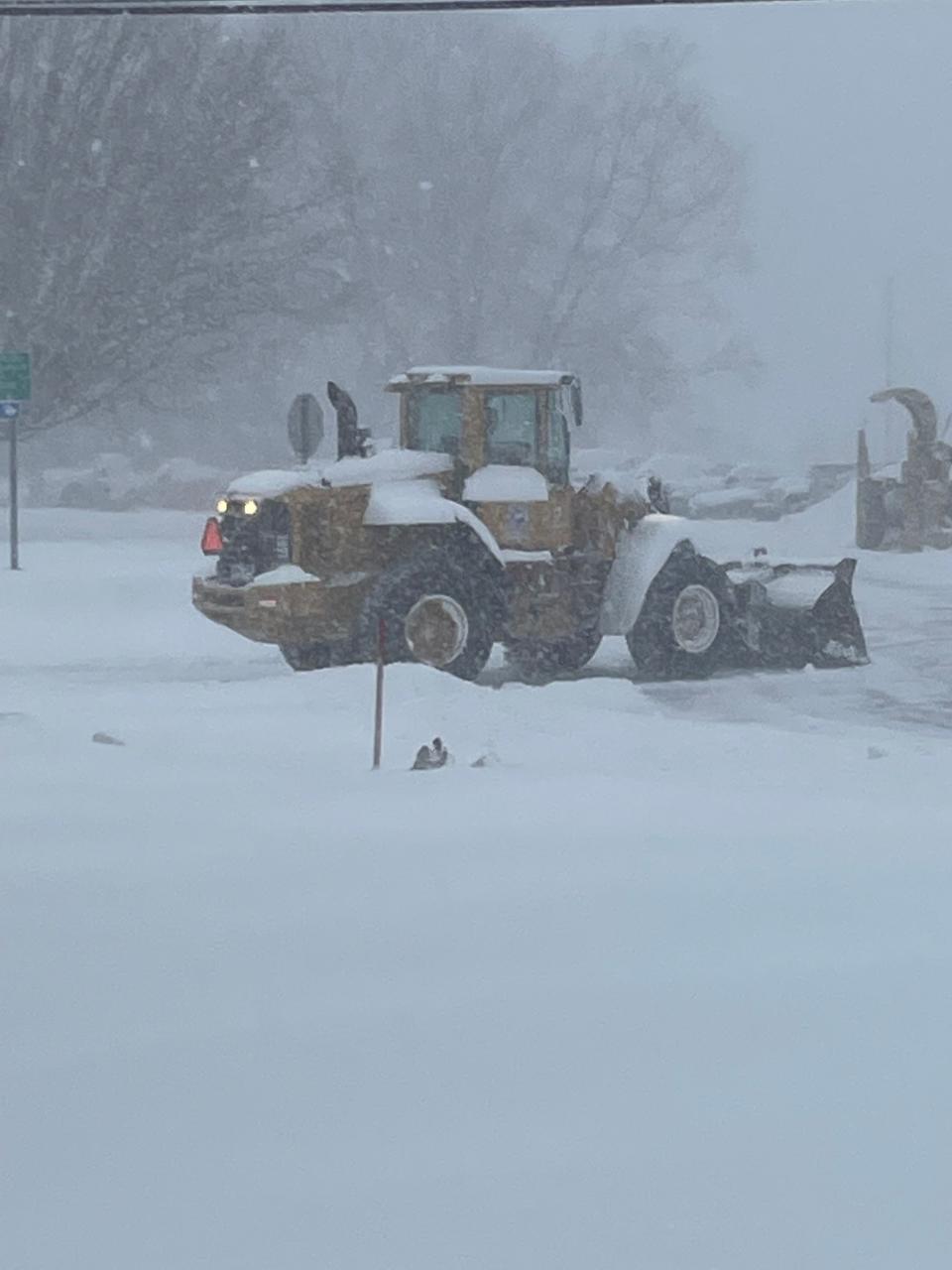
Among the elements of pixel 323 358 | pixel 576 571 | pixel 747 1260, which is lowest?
pixel 747 1260

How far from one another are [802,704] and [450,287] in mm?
9903

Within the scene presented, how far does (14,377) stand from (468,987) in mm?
9993

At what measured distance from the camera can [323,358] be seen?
1758 centimetres

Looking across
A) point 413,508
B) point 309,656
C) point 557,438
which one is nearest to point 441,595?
point 413,508

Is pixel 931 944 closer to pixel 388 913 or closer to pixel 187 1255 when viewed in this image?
pixel 388 913

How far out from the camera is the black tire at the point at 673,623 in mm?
11930

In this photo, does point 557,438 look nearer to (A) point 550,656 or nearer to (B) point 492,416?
(B) point 492,416

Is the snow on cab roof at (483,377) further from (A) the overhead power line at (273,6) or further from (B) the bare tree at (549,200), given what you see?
(B) the bare tree at (549,200)

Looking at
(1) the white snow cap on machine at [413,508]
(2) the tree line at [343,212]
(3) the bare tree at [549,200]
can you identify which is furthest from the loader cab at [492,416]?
(3) the bare tree at [549,200]

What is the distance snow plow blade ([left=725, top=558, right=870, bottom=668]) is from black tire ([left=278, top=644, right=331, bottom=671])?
9.06 feet

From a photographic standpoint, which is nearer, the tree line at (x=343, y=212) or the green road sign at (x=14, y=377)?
the green road sign at (x=14, y=377)

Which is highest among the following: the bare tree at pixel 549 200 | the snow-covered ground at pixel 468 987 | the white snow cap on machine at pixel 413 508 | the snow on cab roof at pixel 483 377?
the bare tree at pixel 549 200

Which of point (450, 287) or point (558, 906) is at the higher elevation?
point (450, 287)

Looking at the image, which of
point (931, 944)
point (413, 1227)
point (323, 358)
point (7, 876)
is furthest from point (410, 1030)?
point (323, 358)
